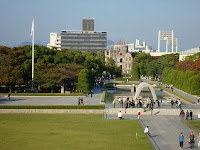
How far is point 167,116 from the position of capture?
41.1 m

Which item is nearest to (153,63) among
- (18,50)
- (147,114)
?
(18,50)

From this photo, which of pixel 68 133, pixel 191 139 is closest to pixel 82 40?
pixel 68 133

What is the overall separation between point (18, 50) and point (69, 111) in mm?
31633

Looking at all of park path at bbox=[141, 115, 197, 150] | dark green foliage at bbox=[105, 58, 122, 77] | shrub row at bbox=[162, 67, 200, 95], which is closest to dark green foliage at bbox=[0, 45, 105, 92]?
shrub row at bbox=[162, 67, 200, 95]

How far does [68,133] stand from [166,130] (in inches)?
327

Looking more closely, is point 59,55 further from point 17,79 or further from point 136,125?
point 136,125

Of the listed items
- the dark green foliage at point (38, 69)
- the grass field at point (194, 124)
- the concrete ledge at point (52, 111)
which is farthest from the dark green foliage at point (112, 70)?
the grass field at point (194, 124)

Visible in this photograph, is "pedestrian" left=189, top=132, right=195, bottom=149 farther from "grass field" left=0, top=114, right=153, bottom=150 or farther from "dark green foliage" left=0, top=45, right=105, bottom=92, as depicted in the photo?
"dark green foliage" left=0, top=45, right=105, bottom=92

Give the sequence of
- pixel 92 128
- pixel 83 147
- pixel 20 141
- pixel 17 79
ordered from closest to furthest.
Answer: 1. pixel 83 147
2. pixel 20 141
3. pixel 92 128
4. pixel 17 79

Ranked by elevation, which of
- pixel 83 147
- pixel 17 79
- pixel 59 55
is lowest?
pixel 83 147

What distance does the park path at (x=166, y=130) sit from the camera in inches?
1068

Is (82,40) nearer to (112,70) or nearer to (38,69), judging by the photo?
(112,70)

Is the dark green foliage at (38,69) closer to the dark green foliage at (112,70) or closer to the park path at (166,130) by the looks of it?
the park path at (166,130)

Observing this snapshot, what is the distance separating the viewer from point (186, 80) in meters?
72.8
